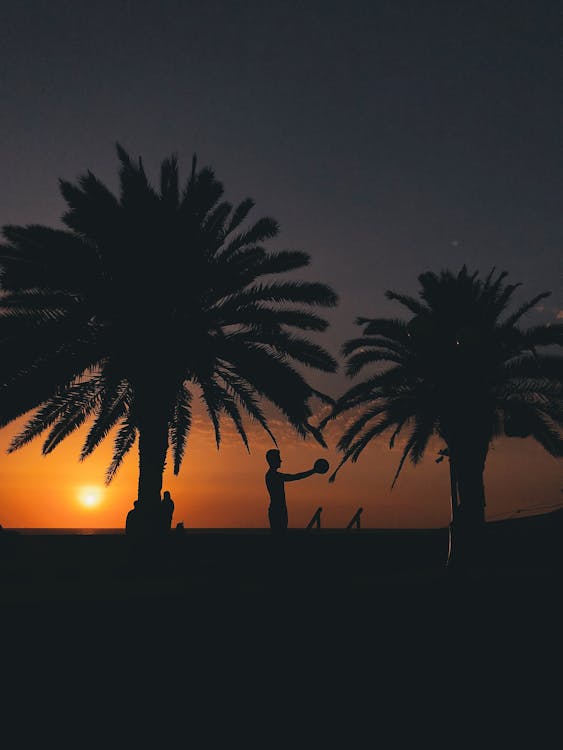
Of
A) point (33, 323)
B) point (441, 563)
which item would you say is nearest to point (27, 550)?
point (33, 323)

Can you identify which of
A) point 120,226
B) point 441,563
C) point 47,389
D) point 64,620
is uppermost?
point 120,226

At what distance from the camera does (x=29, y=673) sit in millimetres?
4605

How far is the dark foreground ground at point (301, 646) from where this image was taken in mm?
3943

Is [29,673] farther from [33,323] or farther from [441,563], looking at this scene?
[441,563]

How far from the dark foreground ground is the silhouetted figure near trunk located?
246 mm

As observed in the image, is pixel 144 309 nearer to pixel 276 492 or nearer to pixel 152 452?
pixel 152 452

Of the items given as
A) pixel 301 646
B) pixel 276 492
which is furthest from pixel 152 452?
pixel 301 646

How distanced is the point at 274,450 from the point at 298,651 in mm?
3508

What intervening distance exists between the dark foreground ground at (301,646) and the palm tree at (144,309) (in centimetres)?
476

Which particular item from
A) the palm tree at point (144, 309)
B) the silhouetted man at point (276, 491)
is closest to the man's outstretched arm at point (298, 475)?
the silhouetted man at point (276, 491)

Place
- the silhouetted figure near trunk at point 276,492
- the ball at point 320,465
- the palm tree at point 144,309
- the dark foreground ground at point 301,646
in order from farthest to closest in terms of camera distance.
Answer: the palm tree at point 144,309, the silhouetted figure near trunk at point 276,492, the ball at point 320,465, the dark foreground ground at point 301,646

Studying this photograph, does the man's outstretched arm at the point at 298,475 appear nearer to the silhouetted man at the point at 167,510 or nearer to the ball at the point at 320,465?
the ball at the point at 320,465

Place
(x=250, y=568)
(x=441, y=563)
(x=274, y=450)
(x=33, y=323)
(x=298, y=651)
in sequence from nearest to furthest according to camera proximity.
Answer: (x=298, y=651)
(x=274, y=450)
(x=250, y=568)
(x=33, y=323)
(x=441, y=563)

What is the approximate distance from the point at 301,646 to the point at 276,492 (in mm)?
3313
